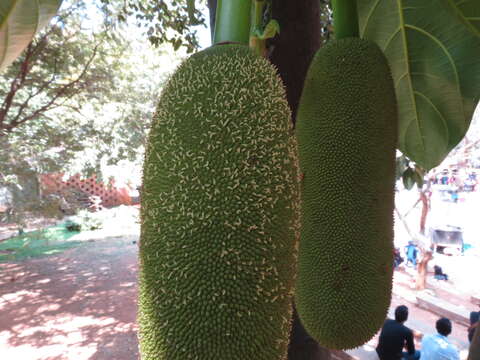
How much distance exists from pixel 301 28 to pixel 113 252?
341 inches

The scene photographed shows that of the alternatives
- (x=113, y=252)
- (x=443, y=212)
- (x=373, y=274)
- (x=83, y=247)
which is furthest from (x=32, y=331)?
(x=443, y=212)

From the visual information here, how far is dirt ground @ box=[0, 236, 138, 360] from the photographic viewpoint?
4.46m

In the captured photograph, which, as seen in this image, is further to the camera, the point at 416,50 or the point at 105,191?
the point at 105,191

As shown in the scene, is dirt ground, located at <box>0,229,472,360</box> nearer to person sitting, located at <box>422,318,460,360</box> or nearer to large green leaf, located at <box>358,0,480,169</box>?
person sitting, located at <box>422,318,460,360</box>

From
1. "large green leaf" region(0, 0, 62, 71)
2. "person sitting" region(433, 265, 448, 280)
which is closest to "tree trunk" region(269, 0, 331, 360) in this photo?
"large green leaf" region(0, 0, 62, 71)

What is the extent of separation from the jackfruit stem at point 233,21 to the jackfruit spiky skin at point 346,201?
26 centimetres

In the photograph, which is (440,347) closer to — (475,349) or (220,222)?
(475,349)

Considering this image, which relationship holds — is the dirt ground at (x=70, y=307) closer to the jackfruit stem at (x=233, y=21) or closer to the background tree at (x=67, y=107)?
the background tree at (x=67, y=107)

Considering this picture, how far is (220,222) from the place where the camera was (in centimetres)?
44

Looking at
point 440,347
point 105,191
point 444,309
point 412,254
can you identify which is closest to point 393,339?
point 440,347

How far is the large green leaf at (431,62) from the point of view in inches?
32.9

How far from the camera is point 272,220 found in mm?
456

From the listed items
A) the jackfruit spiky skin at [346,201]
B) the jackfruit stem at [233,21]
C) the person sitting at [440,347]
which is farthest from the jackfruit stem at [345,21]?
the person sitting at [440,347]

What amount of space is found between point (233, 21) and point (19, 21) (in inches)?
14.6
